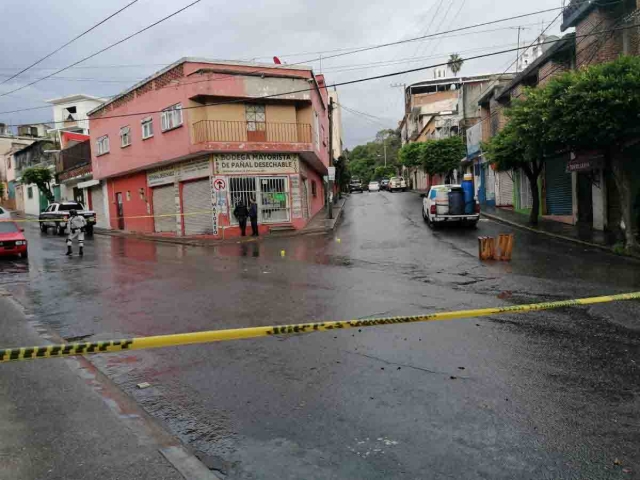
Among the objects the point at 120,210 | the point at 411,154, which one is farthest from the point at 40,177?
the point at 411,154

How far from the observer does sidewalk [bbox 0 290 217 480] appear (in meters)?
3.48

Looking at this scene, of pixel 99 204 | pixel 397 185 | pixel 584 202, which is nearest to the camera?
pixel 584 202

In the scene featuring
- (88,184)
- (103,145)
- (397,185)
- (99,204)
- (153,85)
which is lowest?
(99,204)

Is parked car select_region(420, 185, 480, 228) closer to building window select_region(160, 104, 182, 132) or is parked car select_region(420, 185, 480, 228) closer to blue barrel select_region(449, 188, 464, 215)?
blue barrel select_region(449, 188, 464, 215)

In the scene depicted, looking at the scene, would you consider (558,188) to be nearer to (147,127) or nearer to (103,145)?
(147,127)

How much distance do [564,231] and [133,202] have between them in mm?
23674

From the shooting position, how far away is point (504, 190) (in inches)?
1270

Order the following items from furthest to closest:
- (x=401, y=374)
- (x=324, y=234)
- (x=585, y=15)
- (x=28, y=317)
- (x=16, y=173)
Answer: (x=16, y=173)
(x=324, y=234)
(x=585, y=15)
(x=28, y=317)
(x=401, y=374)

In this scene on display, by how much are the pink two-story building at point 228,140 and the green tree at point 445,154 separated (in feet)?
62.7

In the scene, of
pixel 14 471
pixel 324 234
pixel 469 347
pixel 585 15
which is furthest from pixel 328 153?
pixel 14 471

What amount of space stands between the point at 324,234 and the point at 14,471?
64.5ft

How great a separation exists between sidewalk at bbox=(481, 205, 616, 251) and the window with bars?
1039 cm

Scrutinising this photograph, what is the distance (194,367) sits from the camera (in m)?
5.76

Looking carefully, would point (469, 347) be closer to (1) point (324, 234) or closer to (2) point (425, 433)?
(2) point (425, 433)
